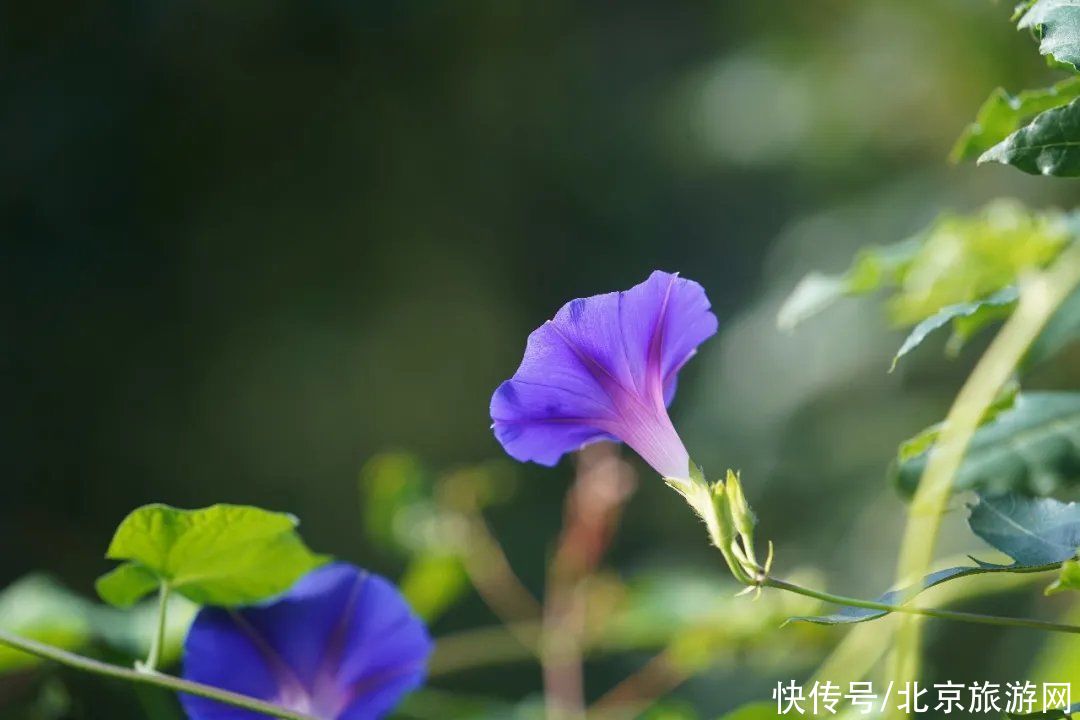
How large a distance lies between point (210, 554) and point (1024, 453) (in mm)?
354

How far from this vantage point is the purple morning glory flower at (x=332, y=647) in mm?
503

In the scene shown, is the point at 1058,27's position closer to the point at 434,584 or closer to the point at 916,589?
the point at 916,589

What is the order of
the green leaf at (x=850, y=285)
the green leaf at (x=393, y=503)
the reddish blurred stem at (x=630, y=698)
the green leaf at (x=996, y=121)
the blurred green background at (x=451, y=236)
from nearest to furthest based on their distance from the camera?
1. the green leaf at (x=996, y=121)
2. the green leaf at (x=850, y=285)
3. the reddish blurred stem at (x=630, y=698)
4. the green leaf at (x=393, y=503)
5. the blurred green background at (x=451, y=236)

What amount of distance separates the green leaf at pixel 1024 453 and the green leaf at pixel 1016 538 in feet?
0.26

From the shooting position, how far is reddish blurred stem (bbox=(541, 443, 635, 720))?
748 mm

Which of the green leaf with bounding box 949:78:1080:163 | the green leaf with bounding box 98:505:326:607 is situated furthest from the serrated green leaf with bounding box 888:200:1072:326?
the green leaf with bounding box 98:505:326:607

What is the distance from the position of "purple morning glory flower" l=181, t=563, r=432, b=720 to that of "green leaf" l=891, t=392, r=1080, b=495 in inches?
9.6

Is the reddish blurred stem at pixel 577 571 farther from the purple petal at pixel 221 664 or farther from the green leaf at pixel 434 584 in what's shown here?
the purple petal at pixel 221 664

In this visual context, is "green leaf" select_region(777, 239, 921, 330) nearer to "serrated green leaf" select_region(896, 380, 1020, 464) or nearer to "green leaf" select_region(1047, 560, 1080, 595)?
"serrated green leaf" select_region(896, 380, 1020, 464)

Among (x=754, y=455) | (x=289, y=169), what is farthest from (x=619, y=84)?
(x=754, y=455)

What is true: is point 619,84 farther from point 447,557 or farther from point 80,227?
point 447,557

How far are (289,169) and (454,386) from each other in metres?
0.56

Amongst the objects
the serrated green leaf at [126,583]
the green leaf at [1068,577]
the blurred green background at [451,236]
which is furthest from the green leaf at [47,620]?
the blurred green background at [451,236]

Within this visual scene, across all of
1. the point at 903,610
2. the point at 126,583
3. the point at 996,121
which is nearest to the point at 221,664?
the point at 126,583
